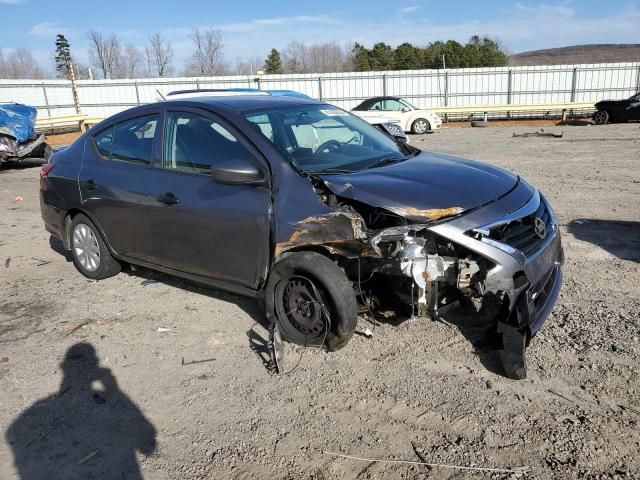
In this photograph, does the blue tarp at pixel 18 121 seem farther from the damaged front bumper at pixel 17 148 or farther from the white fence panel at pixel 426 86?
the white fence panel at pixel 426 86

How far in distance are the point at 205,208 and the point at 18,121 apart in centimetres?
1266

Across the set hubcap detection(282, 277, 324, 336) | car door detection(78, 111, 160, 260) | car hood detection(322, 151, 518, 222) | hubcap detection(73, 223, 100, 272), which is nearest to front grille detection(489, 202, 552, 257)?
car hood detection(322, 151, 518, 222)

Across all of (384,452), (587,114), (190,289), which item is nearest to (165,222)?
(190,289)

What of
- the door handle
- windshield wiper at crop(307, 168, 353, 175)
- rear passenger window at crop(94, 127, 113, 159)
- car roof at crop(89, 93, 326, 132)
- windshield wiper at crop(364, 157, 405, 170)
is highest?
car roof at crop(89, 93, 326, 132)

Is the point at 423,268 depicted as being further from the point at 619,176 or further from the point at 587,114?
the point at 587,114

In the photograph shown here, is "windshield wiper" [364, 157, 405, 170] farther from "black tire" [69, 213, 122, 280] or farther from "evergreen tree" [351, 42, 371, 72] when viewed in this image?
"evergreen tree" [351, 42, 371, 72]

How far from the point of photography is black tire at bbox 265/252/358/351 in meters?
3.61

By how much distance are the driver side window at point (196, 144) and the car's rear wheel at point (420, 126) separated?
64.1ft

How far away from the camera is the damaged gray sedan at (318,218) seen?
3449 mm

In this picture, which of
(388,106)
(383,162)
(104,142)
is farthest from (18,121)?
(388,106)

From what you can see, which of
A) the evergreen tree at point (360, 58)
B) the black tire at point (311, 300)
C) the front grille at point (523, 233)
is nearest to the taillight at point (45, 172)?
the black tire at point (311, 300)

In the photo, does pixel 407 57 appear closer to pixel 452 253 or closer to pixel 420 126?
pixel 420 126

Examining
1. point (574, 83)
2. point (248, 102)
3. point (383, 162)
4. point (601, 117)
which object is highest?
point (248, 102)

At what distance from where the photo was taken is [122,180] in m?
4.84
